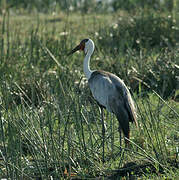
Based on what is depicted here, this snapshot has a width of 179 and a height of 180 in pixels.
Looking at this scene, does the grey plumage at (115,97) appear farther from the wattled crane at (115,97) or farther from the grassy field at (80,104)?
the grassy field at (80,104)

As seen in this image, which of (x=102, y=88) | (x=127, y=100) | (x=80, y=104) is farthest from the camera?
(x=102, y=88)

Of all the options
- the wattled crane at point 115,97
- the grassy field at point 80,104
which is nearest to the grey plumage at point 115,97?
the wattled crane at point 115,97

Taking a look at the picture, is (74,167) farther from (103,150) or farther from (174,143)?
(174,143)

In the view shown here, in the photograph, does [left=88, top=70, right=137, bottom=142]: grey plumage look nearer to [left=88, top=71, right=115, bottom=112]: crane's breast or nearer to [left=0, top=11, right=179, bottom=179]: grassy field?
[left=88, top=71, right=115, bottom=112]: crane's breast

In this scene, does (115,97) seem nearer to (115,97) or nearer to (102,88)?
(115,97)

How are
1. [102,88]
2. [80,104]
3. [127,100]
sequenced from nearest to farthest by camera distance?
[80,104]
[127,100]
[102,88]

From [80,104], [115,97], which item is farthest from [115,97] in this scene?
[80,104]

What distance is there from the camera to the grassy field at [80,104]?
3215 mm

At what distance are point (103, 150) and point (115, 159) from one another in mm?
143

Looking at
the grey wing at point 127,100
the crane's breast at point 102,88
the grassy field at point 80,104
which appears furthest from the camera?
the crane's breast at point 102,88

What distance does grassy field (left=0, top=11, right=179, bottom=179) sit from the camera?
3215 millimetres

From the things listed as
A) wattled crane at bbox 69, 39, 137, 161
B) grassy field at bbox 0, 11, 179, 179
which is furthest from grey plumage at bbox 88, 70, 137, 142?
grassy field at bbox 0, 11, 179, 179

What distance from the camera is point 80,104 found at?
3643 millimetres

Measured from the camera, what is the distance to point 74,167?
3570mm
